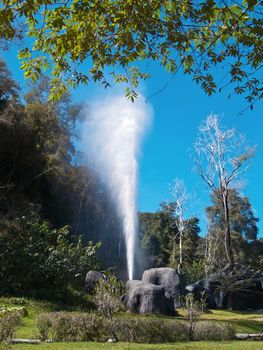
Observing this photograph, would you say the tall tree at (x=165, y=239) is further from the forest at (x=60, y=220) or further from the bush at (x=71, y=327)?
the bush at (x=71, y=327)

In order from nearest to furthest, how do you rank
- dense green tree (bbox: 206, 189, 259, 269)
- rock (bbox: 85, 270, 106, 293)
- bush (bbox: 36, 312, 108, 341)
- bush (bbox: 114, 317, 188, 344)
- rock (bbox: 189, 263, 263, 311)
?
bush (bbox: 36, 312, 108, 341)
bush (bbox: 114, 317, 188, 344)
rock (bbox: 85, 270, 106, 293)
rock (bbox: 189, 263, 263, 311)
dense green tree (bbox: 206, 189, 259, 269)

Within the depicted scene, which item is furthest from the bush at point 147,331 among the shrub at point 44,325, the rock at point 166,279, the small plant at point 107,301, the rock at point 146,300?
the rock at point 166,279

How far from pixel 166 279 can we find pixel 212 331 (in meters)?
11.4

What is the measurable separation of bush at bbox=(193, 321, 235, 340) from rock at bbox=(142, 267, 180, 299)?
10087 mm

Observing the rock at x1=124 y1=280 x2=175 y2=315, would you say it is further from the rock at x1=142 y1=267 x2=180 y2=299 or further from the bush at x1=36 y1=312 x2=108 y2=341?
the bush at x1=36 y1=312 x2=108 y2=341

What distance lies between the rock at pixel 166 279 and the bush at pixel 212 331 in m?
10.1

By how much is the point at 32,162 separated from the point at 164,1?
69.8 feet

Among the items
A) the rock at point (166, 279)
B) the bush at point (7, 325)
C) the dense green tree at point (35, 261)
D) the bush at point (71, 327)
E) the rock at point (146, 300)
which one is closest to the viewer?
the bush at point (7, 325)

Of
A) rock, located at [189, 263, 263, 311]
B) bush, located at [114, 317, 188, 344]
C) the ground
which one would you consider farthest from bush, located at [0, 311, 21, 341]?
rock, located at [189, 263, 263, 311]

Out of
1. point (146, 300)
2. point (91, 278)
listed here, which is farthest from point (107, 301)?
point (91, 278)

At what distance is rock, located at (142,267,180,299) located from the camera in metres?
23.2

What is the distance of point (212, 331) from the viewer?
12344 mm

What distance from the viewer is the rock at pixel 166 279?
23.2 metres

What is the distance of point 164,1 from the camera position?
4367mm
